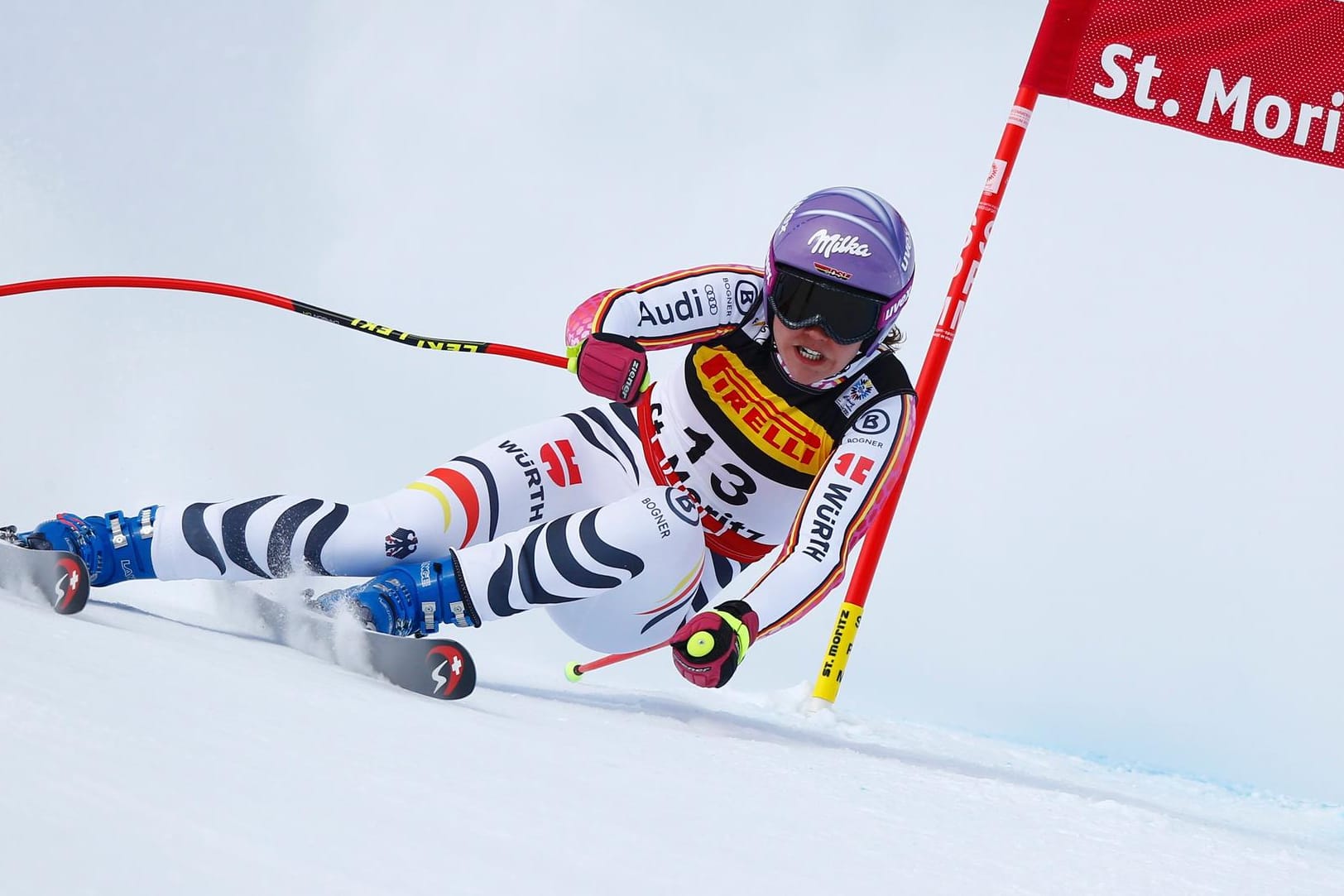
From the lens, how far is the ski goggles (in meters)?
3.21

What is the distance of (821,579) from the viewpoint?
9.92 feet

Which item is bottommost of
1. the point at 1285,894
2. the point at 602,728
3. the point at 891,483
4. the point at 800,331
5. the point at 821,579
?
the point at 602,728

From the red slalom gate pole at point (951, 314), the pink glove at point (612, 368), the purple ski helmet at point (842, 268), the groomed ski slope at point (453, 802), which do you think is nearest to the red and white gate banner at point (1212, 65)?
the red slalom gate pole at point (951, 314)

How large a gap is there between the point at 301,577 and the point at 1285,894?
7.88 ft

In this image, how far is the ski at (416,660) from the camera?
2.65 m

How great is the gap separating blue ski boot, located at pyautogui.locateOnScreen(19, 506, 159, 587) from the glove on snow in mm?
1426

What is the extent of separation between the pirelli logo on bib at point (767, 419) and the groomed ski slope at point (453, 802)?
819mm

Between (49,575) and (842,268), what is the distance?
2.10 metres

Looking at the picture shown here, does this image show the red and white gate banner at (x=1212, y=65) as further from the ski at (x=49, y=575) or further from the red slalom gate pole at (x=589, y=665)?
the ski at (x=49, y=575)

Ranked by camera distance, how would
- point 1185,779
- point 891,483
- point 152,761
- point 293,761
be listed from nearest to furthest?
point 152,761 < point 293,761 < point 891,483 < point 1185,779

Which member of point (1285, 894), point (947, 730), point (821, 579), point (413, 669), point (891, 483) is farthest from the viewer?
point (947, 730)

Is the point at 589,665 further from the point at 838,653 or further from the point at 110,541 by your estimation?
the point at 110,541

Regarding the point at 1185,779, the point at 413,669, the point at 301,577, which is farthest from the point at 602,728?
the point at 1185,779

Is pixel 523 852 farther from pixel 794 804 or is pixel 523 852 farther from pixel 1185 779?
pixel 1185 779
